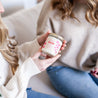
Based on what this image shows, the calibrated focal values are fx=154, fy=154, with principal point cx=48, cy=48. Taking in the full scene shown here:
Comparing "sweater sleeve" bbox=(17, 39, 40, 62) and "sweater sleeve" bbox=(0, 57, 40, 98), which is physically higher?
"sweater sleeve" bbox=(17, 39, 40, 62)

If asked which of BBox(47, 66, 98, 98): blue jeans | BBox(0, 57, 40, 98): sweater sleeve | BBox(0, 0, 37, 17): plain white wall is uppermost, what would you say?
BBox(0, 0, 37, 17): plain white wall

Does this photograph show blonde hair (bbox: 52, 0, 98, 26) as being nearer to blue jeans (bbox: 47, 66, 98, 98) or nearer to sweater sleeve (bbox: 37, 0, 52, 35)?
sweater sleeve (bbox: 37, 0, 52, 35)

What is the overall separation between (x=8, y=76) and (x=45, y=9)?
0.42 m

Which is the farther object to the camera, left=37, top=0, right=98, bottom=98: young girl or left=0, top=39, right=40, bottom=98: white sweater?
left=37, top=0, right=98, bottom=98: young girl

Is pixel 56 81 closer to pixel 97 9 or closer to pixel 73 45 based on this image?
pixel 73 45

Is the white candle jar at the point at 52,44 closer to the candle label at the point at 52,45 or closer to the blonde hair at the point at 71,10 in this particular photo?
the candle label at the point at 52,45

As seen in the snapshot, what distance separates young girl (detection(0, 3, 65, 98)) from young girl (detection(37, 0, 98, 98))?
143mm

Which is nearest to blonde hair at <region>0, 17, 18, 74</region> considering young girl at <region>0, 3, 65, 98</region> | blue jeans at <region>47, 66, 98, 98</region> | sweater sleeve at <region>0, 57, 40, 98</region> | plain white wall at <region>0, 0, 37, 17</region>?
young girl at <region>0, 3, 65, 98</region>

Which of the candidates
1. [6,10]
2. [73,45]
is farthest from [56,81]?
[6,10]

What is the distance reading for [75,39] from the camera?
0.83 metres

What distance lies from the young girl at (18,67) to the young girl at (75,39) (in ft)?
0.47

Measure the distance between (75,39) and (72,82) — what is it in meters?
0.25

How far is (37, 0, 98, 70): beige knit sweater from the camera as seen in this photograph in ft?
→ 2.68

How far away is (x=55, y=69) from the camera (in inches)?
36.7
